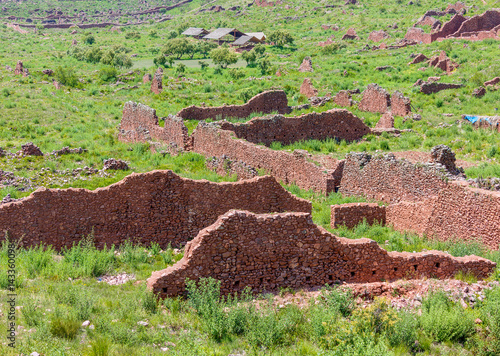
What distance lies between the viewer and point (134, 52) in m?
78.4

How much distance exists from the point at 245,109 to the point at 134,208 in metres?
17.1

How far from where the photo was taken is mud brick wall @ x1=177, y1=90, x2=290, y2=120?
29.3m

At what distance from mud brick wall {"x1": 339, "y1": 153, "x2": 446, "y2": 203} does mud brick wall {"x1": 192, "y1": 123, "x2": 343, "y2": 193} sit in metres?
0.66

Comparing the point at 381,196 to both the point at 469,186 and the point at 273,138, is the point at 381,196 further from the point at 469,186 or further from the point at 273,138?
the point at 273,138

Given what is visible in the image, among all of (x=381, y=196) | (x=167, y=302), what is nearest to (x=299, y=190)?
(x=381, y=196)

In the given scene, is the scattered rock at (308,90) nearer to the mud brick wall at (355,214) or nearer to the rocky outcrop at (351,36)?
the mud brick wall at (355,214)

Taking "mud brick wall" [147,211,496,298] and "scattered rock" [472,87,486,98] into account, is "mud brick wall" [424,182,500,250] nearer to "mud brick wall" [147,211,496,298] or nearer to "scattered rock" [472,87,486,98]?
"mud brick wall" [147,211,496,298]

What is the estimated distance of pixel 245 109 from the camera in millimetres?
Answer: 30344

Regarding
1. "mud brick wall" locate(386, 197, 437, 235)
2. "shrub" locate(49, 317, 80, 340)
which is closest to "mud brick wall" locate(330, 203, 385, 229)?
"mud brick wall" locate(386, 197, 437, 235)

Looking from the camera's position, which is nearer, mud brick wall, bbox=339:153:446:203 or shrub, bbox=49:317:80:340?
shrub, bbox=49:317:80:340

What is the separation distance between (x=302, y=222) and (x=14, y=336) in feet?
17.8

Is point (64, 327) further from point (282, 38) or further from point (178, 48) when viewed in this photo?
point (282, 38)

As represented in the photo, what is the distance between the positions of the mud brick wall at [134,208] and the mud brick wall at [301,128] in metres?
9.99

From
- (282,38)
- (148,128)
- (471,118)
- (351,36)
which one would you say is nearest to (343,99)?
(471,118)
